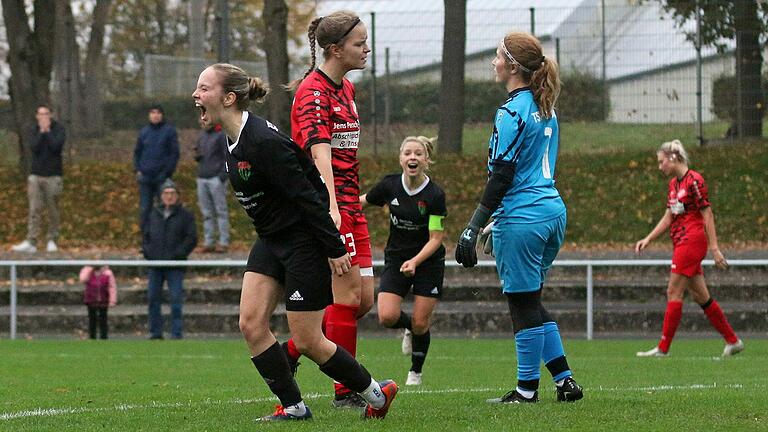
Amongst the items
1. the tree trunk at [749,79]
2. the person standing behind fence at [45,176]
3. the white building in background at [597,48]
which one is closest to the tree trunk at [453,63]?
the white building in background at [597,48]

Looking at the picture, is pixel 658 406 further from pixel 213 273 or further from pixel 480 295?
pixel 213 273

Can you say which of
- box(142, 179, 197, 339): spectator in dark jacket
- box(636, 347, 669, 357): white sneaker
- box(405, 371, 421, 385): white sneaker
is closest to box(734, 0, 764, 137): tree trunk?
box(142, 179, 197, 339): spectator in dark jacket

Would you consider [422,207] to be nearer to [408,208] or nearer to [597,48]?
[408,208]

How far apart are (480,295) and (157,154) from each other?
17.1ft

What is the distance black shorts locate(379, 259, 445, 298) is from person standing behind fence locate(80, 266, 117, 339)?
6.48 m

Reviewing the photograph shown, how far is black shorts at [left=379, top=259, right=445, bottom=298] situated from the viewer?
37.4 feet

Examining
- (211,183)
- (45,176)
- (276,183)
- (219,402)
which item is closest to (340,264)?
(276,183)

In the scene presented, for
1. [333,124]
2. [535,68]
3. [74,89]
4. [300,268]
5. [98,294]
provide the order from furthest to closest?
[74,89] → [98,294] → [535,68] → [333,124] → [300,268]

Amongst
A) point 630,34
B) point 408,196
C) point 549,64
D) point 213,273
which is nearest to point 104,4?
point 630,34

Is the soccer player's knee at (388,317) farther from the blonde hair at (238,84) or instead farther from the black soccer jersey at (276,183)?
the blonde hair at (238,84)

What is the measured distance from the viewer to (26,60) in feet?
85.4

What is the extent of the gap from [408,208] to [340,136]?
11.6 feet

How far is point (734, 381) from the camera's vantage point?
1019 cm

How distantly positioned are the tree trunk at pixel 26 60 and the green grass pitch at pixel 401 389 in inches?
406
